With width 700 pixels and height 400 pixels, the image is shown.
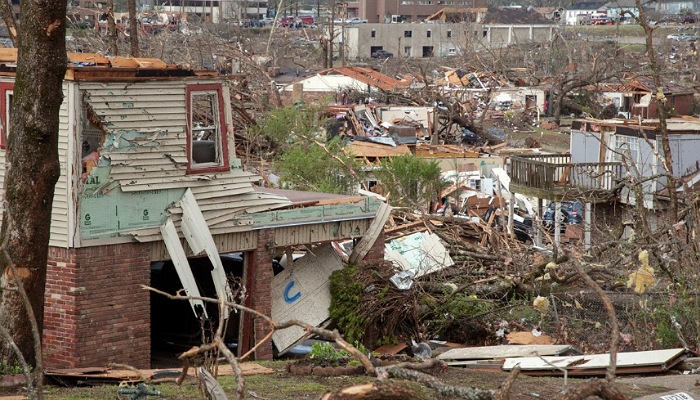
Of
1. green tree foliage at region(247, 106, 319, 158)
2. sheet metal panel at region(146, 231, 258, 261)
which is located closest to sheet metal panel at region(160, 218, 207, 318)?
sheet metal panel at region(146, 231, 258, 261)

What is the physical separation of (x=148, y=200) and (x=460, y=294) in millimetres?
6348

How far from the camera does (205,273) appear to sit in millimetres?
17031

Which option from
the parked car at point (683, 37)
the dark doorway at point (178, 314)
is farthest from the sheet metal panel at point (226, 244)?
the parked car at point (683, 37)

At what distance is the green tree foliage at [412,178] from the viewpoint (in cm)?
2754

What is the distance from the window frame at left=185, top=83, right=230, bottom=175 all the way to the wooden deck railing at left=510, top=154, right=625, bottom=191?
1310cm

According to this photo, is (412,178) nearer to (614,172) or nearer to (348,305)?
(614,172)

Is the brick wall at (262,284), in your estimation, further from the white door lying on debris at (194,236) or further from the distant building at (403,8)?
the distant building at (403,8)

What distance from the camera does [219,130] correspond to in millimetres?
15250

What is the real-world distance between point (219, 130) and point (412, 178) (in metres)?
13.1

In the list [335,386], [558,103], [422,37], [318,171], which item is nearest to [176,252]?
[335,386]

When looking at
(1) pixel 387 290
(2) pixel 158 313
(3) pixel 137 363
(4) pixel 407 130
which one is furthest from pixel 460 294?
(4) pixel 407 130

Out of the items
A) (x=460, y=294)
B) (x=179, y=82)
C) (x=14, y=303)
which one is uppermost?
(x=179, y=82)

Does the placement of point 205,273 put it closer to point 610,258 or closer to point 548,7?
point 610,258

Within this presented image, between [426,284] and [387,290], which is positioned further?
[426,284]
